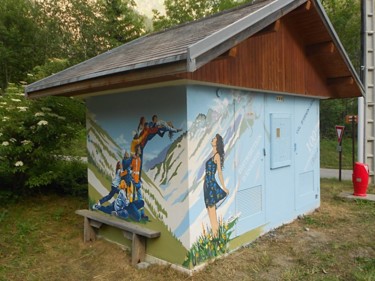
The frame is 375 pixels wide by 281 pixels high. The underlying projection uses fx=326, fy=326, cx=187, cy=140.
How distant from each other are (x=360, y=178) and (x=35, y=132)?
289 inches

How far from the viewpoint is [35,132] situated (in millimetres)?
6395

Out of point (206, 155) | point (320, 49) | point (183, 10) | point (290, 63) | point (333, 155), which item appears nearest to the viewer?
point (206, 155)

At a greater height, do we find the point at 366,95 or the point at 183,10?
the point at 183,10

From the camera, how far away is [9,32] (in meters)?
18.7

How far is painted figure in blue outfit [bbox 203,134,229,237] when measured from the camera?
4277mm

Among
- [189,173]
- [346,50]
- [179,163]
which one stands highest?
[346,50]

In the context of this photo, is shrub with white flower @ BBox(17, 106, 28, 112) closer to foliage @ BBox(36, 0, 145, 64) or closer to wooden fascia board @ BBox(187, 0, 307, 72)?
wooden fascia board @ BBox(187, 0, 307, 72)

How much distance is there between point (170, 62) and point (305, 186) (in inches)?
181

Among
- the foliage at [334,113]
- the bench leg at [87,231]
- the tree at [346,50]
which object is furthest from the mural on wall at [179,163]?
the tree at [346,50]

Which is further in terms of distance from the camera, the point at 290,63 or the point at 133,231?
the point at 290,63

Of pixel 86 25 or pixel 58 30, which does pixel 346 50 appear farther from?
pixel 58 30

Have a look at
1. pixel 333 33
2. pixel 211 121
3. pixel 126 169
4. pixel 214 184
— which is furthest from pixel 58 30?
pixel 214 184

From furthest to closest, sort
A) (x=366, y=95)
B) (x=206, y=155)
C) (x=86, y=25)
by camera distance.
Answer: (x=86, y=25) → (x=366, y=95) → (x=206, y=155)

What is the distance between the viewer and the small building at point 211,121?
3898mm
